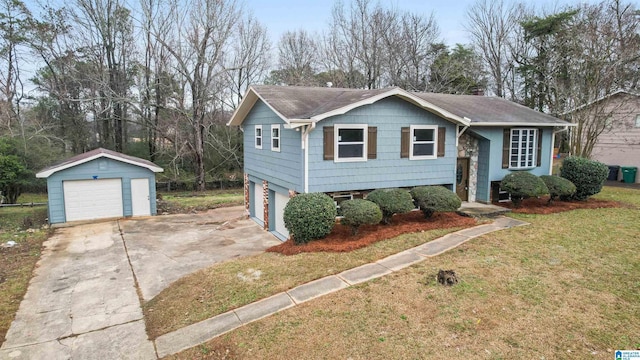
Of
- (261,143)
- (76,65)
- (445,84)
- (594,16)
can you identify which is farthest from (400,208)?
(76,65)

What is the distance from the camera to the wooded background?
25.5 metres

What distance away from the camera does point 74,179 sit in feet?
50.5

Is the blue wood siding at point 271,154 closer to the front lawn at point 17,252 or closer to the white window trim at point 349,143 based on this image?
the white window trim at point 349,143

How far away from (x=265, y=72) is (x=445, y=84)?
589 inches

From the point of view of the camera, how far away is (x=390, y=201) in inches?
436

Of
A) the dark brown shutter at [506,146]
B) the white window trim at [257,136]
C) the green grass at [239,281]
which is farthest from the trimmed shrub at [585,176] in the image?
the white window trim at [257,136]

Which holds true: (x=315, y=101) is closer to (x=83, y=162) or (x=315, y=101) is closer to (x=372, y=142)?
(x=372, y=142)

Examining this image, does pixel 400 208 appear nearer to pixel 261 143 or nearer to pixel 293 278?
pixel 293 278

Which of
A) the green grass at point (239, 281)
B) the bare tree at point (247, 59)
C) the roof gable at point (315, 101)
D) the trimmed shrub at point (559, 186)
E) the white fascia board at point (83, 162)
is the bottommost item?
the green grass at point (239, 281)

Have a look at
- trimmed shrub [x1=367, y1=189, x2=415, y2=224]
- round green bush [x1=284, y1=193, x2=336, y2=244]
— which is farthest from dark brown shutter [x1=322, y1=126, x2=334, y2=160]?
trimmed shrub [x1=367, y1=189, x2=415, y2=224]

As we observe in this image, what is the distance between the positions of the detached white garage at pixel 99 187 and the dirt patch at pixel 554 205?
1496 cm

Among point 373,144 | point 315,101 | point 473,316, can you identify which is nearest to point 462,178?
point 373,144

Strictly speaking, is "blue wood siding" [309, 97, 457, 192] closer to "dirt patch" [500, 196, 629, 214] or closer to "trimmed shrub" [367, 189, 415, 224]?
"trimmed shrub" [367, 189, 415, 224]

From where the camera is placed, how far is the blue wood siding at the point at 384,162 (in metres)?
11.1
